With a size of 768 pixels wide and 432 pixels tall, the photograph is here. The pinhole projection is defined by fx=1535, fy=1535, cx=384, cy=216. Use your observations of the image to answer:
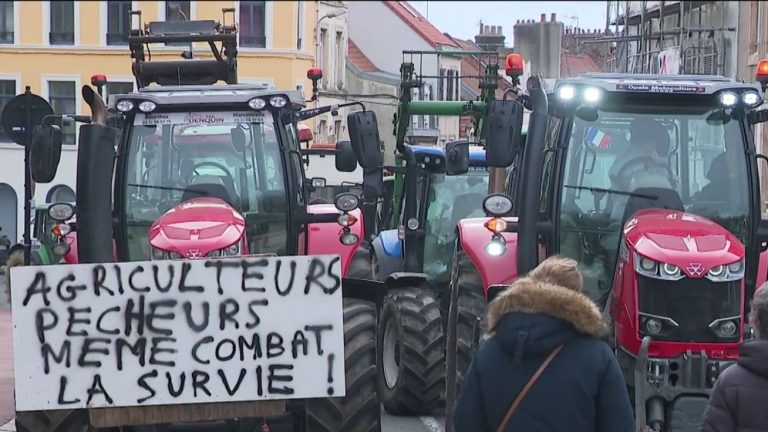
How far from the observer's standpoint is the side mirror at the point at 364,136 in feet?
32.5

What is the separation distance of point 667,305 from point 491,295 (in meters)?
1.40

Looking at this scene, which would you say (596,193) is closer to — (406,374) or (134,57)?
(406,374)

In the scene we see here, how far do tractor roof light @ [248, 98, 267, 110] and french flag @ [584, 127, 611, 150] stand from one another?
2211 millimetres

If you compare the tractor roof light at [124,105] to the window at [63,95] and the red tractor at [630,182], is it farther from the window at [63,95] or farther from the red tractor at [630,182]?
the window at [63,95]

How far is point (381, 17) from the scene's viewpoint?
35.1 ft

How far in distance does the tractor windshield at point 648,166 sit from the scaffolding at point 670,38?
5584mm

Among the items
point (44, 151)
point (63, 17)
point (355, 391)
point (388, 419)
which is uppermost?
point (63, 17)

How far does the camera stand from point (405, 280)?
1135 cm

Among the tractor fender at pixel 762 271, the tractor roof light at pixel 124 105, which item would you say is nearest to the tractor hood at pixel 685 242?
the tractor fender at pixel 762 271

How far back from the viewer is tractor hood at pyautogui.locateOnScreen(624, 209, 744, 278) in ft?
26.6

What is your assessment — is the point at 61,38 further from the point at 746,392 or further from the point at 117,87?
the point at 746,392

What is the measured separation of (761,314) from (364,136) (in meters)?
4.68

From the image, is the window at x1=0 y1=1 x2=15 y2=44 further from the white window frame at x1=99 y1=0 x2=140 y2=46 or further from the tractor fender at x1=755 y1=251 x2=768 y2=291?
the tractor fender at x1=755 y1=251 x2=768 y2=291

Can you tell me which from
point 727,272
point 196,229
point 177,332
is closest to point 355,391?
point 177,332
